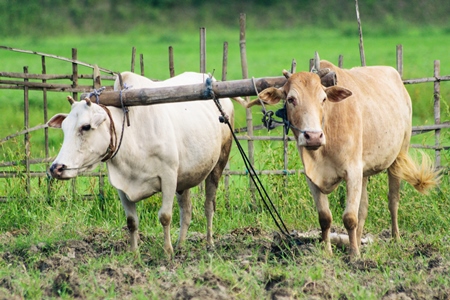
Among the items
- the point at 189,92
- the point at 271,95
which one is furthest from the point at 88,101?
the point at 271,95

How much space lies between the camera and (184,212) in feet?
25.2

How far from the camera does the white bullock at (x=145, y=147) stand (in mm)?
6316

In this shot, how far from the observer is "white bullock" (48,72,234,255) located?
6316 mm

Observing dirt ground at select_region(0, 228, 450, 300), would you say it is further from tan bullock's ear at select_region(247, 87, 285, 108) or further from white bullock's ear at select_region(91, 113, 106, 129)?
tan bullock's ear at select_region(247, 87, 285, 108)

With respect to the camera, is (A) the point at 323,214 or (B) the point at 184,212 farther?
(B) the point at 184,212

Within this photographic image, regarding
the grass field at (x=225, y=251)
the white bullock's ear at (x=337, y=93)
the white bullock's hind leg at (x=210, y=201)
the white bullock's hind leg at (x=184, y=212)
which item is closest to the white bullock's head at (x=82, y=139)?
the grass field at (x=225, y=251)

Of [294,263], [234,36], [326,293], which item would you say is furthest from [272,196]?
[234,36]

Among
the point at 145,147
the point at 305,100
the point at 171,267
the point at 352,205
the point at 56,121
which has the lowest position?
the point at 171,267

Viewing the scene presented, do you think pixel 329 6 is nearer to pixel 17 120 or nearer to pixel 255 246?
pixel 17 120

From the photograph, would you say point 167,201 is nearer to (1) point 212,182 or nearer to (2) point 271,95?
(1) point 212,182

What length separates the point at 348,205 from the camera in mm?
6609

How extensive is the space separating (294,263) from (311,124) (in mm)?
1070

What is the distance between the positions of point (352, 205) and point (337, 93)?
3.13ft

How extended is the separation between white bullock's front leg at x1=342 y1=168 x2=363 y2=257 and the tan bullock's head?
1.83ft
